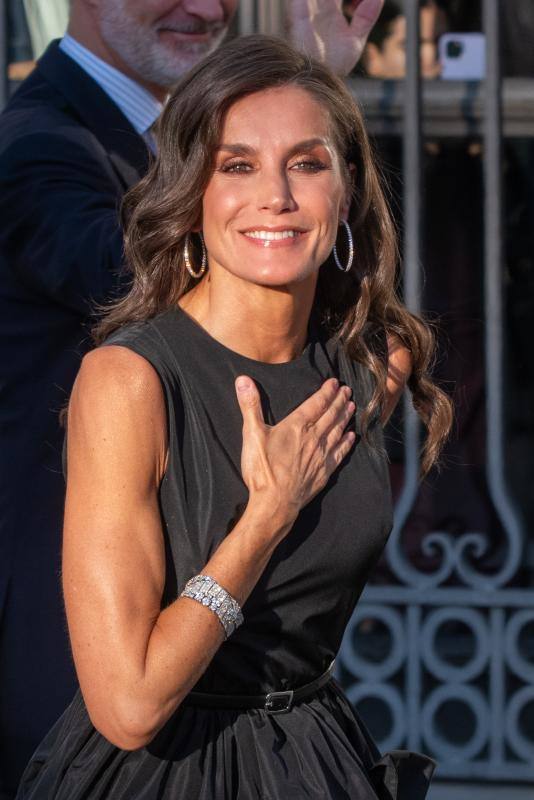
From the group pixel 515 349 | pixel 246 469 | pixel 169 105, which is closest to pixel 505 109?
pixel 515 349

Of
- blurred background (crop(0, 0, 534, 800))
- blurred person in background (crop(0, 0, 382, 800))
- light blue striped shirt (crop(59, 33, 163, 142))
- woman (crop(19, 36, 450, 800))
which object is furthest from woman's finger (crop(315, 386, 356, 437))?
blurred background (crop(0, 0, 534, 800))

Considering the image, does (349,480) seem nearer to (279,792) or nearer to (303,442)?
(303,442)

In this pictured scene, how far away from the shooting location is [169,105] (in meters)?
2.21

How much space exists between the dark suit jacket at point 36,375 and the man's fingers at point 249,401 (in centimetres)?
60

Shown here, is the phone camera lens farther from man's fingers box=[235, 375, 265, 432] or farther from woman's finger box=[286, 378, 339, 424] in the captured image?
man's fingers box=[235, 375, 265, 432]

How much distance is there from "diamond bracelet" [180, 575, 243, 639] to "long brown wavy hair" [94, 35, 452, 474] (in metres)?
0.44

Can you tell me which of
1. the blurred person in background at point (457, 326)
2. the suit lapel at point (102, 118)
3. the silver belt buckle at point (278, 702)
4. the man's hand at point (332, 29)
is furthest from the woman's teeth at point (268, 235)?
the blurred person in background at point (457, 326)

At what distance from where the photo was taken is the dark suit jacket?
267 centimetres

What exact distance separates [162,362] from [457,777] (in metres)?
2.46

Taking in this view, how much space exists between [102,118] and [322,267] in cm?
60

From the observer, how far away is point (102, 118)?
2.83m

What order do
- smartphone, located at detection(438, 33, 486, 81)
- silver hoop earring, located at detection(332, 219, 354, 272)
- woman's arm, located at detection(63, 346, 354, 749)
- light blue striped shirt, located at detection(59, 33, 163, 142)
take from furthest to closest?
smartphone, located at detection(438, 33, 486, 81) → light blue striped shirt, located at detection(59, 33, 163, 142) → silver hoop earring, located at detection(332, 219, 354, 272) → woman's arm, located at detection(63, 346, 354, 749)

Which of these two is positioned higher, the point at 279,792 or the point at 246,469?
the point at 246,469

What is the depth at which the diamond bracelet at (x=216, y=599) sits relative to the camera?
190cm
